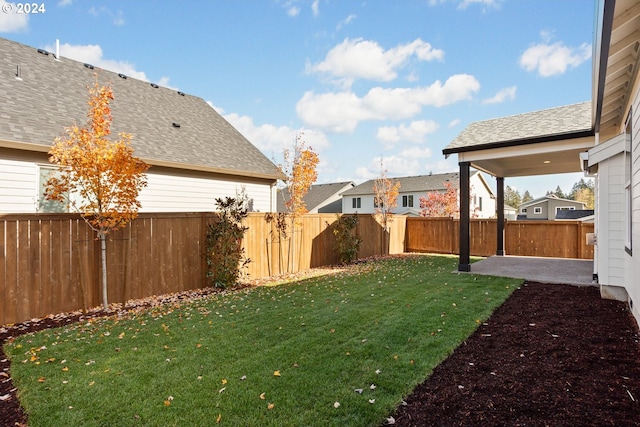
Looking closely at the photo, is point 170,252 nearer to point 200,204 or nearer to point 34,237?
point 34,237

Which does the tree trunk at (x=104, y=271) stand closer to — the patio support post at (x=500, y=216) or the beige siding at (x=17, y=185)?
the beige siding at (x=17, y=185)

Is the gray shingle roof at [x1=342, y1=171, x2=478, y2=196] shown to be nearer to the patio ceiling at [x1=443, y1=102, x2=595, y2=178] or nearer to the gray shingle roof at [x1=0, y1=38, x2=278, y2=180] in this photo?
the patio ceiling at [x1=443, y1=102, x2=595, y2=178]

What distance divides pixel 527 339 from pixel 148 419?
407 centimetres

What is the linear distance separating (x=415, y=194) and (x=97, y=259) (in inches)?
1052

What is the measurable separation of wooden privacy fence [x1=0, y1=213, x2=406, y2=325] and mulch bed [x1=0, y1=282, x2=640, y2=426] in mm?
577

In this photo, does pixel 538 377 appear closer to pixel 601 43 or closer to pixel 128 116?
pixel 601 43

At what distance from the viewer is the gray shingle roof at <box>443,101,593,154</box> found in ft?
26.5

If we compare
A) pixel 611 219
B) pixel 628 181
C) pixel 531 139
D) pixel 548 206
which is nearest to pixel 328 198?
pixel 548 206

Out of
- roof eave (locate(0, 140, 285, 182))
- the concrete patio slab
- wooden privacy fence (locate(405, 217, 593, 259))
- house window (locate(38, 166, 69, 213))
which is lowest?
the concrete patio slab

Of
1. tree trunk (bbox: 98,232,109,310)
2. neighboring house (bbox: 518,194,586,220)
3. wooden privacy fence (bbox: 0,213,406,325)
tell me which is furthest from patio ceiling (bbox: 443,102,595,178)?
neighboring house (bbox: 518,194,586,220)

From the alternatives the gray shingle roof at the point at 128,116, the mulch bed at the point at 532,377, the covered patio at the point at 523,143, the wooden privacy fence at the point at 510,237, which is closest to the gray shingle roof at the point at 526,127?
the covered patio at the point at 523,143

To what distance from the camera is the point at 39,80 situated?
8898mm

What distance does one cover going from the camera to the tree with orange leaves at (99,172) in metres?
5.43

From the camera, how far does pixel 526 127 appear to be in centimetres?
892
